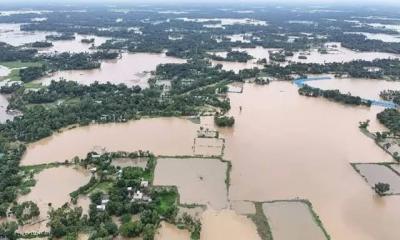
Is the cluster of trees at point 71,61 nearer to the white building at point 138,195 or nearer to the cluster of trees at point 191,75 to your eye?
the cluster of trees at point 191,75

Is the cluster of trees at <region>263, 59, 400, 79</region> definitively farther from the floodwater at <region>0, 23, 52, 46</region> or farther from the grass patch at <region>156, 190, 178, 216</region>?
the floodwater at <region>0, 23, 52, 46</region>

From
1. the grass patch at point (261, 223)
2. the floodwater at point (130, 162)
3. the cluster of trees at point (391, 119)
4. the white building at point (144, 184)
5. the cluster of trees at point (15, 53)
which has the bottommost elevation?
the grass patch at point (261, 223)

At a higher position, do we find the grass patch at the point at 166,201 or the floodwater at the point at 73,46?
the floodwater at the point at 73,46

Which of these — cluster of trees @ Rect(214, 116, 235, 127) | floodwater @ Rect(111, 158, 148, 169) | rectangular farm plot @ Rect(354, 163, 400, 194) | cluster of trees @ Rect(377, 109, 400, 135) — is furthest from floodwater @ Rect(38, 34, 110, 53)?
rectangular farm plot @ Rect(354, 163, 400, 194)

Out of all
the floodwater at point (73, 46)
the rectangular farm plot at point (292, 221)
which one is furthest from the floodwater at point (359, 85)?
the floodwater at point (73, 46)

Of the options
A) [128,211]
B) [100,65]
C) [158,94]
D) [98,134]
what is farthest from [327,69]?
[128,211]

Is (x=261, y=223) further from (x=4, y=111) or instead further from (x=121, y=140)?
(x=4, y=111)

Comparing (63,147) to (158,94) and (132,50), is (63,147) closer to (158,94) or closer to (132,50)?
(158,94)
